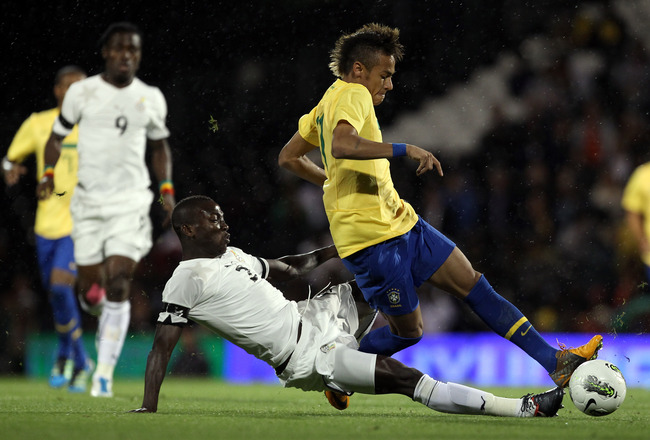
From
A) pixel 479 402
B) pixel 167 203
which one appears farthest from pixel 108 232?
pixel 479 402

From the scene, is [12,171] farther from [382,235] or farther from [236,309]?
[382,235]

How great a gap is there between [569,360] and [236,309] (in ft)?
4.93

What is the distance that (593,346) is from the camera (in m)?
4.05

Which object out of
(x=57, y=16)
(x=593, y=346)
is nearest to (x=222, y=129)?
(x=57, y=16)

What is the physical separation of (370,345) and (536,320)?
523 centimetres

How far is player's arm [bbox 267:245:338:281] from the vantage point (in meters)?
4.75

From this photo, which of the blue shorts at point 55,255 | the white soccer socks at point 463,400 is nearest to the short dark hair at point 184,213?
the white soccer socks at point 463,400

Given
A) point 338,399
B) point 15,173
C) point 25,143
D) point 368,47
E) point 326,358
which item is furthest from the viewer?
point 25,143

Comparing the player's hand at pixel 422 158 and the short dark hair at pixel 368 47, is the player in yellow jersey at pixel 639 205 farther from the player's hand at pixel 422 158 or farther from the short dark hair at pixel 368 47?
the player's hand at pixel 422 158

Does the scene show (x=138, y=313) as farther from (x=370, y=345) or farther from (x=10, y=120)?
(x=370, y=345)

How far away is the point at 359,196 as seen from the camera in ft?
14.3

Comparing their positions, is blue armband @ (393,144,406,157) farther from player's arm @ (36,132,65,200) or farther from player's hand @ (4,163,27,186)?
player's hand @ (4,163,27,186)

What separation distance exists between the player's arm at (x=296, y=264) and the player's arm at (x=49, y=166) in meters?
2.30

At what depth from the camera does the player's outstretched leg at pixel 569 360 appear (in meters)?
3.98
